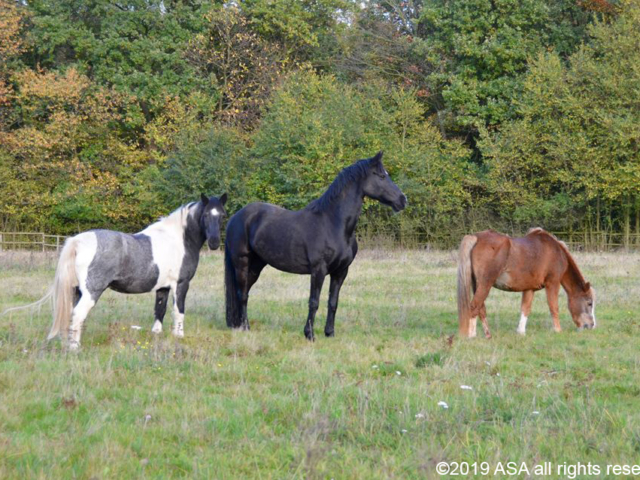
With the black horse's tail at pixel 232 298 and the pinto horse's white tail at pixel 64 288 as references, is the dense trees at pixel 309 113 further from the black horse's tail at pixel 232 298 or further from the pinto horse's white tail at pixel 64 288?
the pinto horse's white tail at pixel 64 288

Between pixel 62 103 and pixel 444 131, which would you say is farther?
pixel 444 131

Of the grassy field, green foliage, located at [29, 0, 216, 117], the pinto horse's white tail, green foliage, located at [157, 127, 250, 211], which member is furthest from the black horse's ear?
green foliage, located at [29, 0, 216, 117]

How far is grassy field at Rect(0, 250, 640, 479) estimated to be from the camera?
4.52 meters

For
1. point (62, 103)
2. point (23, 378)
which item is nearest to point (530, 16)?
point (62, 103)

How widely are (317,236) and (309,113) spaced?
2472 centimetres

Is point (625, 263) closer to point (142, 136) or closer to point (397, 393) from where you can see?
point (397, 393)

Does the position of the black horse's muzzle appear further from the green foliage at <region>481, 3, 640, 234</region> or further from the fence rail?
the green foliage at <region>481, 3, 640, 234</region>

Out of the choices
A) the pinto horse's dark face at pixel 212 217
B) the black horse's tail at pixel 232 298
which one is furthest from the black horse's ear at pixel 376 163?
the black horse's tail at pixel 232 298

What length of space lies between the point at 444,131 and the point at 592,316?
27323mm

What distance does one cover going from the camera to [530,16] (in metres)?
33.7

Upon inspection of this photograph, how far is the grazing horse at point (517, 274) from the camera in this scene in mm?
9289

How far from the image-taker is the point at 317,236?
9.16m

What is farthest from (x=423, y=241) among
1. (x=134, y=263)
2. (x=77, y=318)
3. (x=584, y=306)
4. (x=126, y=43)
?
(x=77, y=318)

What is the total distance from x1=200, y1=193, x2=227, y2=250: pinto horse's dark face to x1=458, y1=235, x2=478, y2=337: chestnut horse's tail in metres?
3.17
